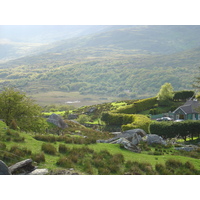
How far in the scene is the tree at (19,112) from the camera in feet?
79.2

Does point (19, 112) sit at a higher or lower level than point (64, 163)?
higher

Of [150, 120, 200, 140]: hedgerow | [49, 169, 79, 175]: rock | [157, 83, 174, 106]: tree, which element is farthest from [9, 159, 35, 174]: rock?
[157, 83, 174, 106]: tree

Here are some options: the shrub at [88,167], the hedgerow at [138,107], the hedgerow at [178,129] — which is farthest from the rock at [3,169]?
the hedgerow at [138,107]

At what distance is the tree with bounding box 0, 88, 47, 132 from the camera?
79.2ft

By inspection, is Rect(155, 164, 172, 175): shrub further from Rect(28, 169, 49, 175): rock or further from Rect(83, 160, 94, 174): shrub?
Rect(28, 169, 49, 175): rock

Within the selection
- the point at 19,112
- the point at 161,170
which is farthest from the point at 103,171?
the point at 19,112

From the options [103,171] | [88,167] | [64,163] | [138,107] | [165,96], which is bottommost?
[138,107]

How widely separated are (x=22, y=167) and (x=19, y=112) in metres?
13.6

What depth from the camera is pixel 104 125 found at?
5288 centimetres

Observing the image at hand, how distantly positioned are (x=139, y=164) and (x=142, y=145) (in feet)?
23.9

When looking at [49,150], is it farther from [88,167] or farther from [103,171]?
[103,171]

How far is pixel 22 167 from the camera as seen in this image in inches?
483

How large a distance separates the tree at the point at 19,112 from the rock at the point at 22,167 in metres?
11.8

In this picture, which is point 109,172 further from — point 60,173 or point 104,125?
point 104,125
